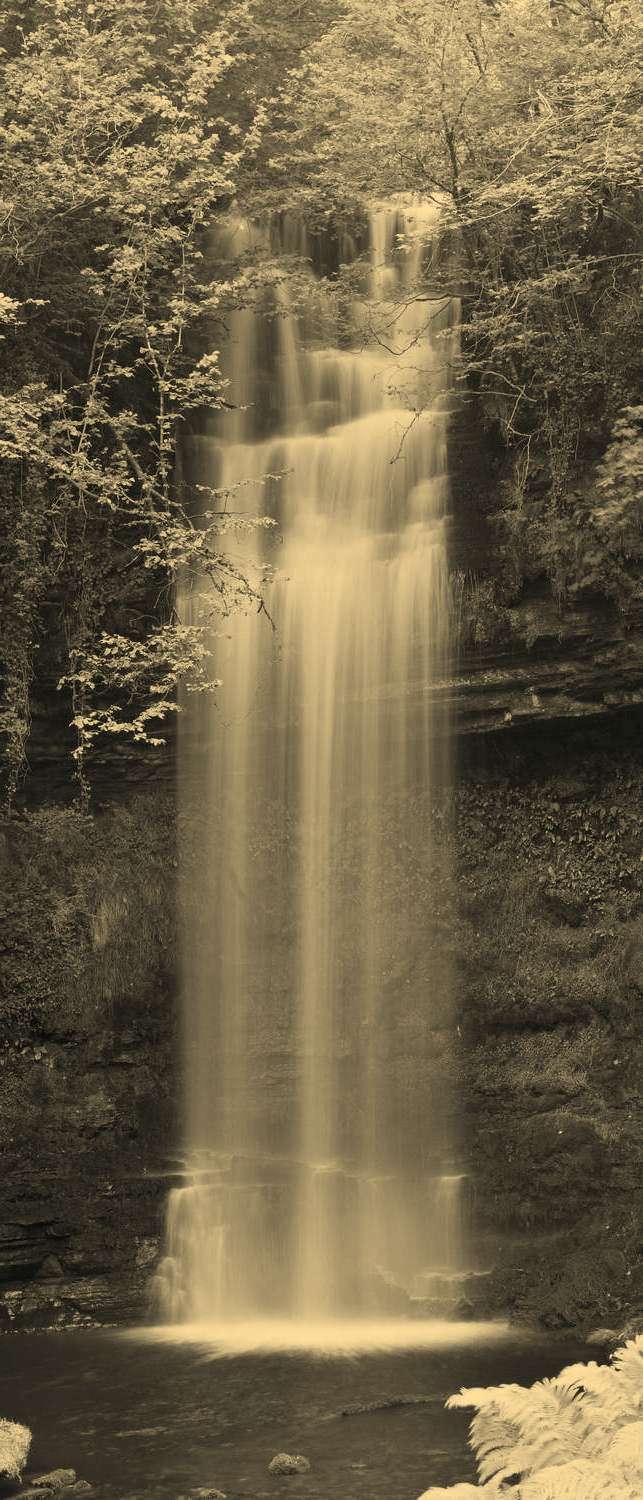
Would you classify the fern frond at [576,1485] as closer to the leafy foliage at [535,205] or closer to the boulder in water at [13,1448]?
the boulder in water at [13,1448]

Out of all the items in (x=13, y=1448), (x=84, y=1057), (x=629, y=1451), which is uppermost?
(x=629, y=1451)

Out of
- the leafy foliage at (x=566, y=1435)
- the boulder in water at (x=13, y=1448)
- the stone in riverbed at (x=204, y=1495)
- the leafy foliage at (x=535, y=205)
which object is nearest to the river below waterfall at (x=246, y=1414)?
the stone in riverbed at (x=204, y=1495)

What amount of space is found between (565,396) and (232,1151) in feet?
24.0

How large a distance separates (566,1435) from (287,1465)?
3.51 m

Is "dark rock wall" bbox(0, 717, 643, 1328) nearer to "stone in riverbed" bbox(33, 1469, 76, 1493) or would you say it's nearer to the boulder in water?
the boulder in water

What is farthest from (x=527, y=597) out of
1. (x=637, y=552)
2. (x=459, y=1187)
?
(x=459, y=1187)

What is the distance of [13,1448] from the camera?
21.9 feet

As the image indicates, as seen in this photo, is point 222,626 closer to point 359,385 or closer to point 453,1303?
point 359,385

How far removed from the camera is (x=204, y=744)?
1208 cm

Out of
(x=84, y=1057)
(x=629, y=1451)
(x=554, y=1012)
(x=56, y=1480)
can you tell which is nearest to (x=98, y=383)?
(x=84, y=1057)

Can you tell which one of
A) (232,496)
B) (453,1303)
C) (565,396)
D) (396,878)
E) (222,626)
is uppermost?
(565,396)

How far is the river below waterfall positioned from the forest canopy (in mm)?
4792

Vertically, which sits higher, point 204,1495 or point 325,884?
point 325,884

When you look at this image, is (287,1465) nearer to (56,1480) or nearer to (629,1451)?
(56,1480)
